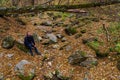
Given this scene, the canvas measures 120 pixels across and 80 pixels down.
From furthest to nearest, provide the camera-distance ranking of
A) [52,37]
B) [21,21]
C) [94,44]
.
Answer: [21,21] → [52,37] → [94,44]

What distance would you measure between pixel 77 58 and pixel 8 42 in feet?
12.4

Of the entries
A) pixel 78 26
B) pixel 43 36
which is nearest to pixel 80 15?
pixel 78 26

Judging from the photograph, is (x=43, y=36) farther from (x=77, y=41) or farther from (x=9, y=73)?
(x=9, y=73)

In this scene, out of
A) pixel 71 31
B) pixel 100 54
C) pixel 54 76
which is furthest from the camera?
pixel 71 31

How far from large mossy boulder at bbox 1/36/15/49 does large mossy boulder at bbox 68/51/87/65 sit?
3.17 metres

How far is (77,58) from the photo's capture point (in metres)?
10.4

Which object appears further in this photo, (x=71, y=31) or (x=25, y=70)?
(x=71, y=31)

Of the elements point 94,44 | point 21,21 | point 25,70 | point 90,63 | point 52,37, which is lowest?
point 25,70

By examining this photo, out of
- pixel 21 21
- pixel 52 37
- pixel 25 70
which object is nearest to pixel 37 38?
pixel 52 37

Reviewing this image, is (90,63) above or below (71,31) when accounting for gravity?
below

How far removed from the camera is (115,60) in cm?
1027

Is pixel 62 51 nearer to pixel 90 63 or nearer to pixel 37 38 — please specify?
pixel 90 63

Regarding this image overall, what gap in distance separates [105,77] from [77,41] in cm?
349

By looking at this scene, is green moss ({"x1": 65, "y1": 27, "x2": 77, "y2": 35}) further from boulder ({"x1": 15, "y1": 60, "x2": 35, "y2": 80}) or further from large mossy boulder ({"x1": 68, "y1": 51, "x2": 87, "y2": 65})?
boulder ({"x1": 15, "y1": 60, "x2": 35, "y2": 80})
